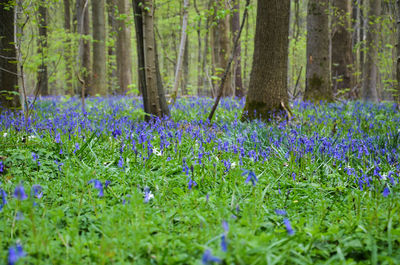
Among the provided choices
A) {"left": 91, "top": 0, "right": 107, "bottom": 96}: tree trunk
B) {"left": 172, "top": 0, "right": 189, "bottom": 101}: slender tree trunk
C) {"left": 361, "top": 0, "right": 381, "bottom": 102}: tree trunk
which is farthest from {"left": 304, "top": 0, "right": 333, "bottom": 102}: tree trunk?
{"left": 91, "top": 0, "right": 107, "bottom": 96}: tree trunk

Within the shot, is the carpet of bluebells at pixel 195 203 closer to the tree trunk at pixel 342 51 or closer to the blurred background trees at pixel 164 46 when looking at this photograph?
the blurred background trees at pixel 164 46

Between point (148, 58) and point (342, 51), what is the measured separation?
9488mm

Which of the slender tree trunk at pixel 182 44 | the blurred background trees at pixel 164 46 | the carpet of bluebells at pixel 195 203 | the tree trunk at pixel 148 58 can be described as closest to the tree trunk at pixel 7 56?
the blurred background trees at pixel 164 46

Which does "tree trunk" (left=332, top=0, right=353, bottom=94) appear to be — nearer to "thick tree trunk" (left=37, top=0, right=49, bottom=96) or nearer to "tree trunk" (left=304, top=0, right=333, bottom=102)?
"tree trunk" (left=304, top=0, right=333, bottom=102)

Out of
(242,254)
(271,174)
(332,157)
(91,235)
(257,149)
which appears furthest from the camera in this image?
(257,149)

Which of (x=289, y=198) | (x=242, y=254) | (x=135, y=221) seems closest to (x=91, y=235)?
(x=135, y=221)

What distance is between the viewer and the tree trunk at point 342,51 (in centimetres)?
1151

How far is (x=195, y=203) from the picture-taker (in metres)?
2.27

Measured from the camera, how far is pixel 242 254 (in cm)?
150

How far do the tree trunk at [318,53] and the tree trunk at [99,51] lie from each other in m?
8.11

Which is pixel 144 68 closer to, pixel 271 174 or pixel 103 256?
pixel 271 174

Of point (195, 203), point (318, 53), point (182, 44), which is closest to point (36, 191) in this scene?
point (195, 203)

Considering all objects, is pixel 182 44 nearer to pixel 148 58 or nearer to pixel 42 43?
pixel 148 58

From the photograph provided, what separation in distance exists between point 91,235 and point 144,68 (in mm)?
4069
